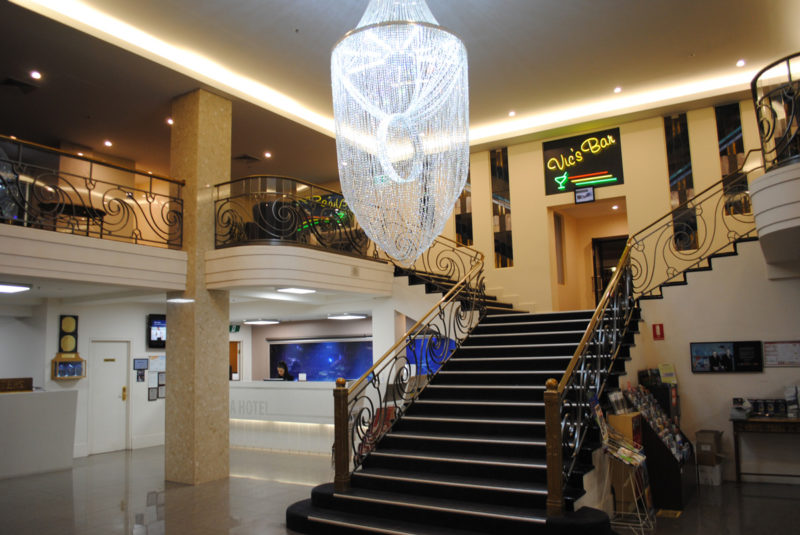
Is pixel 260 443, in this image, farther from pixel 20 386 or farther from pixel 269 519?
pixel 269 519

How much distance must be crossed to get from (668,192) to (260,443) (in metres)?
8.88

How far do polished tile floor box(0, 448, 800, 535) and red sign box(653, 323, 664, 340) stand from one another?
2.14 m

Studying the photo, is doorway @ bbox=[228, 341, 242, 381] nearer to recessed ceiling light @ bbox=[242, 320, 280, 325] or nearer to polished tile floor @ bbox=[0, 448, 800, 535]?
recessed ceiling light @ bbox=[242, 320, 280, 325]

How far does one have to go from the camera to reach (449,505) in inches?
215

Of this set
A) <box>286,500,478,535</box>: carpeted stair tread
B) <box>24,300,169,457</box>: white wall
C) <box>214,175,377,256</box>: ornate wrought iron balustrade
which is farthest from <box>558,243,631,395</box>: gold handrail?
<box>24,300,169,457</box>: white wall

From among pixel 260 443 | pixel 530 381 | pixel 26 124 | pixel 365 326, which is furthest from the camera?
pixel 365 326

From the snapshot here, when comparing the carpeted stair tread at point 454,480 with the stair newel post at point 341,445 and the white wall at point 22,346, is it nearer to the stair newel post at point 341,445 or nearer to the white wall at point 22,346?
the stair newel post at point 341,445

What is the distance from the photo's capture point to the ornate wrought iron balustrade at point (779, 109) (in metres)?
6.04

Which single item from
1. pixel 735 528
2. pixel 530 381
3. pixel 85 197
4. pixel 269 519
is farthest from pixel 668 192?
pixel 85 197

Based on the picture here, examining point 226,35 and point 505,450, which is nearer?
point 505,450

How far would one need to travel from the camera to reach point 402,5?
475 centimetres

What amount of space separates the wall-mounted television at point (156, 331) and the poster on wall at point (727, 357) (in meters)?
9.82

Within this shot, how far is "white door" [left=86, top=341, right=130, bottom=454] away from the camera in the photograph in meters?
11.1

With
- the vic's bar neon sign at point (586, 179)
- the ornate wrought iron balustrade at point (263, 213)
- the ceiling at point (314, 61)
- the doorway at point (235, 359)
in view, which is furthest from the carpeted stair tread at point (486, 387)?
the doorway at point (235, 359)
